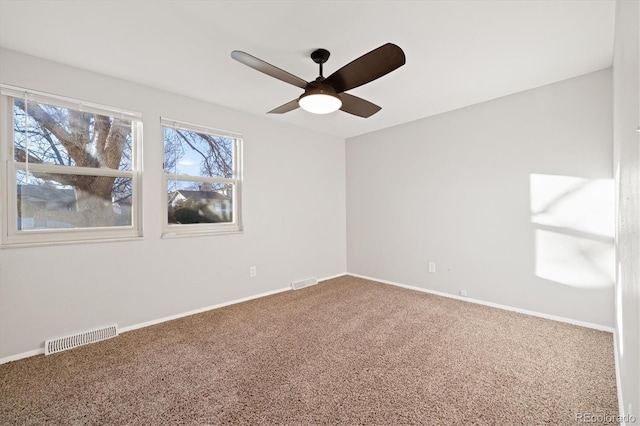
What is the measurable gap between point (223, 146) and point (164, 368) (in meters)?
2.48

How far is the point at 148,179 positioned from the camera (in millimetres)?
2838

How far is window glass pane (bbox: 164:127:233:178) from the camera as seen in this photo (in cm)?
306

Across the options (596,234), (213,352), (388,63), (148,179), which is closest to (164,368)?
(213,352)

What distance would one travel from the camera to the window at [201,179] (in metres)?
3.07

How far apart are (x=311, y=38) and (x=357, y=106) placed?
68 cm

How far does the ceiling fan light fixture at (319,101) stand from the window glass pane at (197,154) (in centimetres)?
173

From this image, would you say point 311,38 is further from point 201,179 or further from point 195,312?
point 195,312

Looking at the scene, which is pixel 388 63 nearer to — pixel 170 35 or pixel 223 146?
pixel 170 35

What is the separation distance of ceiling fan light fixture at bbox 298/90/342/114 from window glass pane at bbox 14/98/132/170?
1.95 meters

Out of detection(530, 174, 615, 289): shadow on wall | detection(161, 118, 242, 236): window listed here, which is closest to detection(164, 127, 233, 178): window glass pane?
detection(161, 118, 242, 236): window

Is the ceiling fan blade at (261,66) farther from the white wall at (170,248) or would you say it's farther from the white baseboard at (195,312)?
the white baseboard at (195,312)

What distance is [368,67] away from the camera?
1.79 metres

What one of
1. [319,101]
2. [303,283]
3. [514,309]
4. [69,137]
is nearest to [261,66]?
[319,101]

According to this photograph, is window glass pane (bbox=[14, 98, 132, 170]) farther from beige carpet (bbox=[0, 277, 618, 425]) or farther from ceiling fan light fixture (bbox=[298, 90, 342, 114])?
ceiling fan light fixture (bbox=[298, 90, 342, 114])
